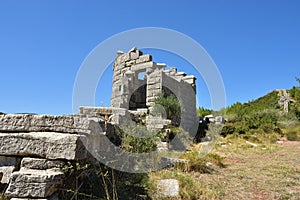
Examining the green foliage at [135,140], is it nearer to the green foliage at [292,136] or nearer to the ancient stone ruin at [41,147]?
the ancient stone ruin at [41,147]

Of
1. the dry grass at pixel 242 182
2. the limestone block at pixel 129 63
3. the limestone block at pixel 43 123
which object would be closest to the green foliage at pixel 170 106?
the limestone block at pixel 129 63

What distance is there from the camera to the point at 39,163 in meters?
2.53

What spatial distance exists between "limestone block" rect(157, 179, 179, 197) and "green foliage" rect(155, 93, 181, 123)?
5794 mm

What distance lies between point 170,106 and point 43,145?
23.5 ft

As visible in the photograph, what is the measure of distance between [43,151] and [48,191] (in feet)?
1.52

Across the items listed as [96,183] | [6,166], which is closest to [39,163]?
[6,166]

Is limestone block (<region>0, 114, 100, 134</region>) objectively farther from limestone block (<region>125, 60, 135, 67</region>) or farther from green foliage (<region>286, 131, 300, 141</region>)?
green foliage (<region>286, 131, 300, 141</region>)

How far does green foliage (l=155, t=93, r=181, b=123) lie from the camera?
940cm

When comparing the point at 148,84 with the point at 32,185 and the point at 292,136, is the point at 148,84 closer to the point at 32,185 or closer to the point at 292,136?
the point at 292,136

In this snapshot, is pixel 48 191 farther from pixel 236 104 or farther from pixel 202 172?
pixel 236 104

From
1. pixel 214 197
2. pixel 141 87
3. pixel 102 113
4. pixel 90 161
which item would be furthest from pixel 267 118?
pixel 90 161

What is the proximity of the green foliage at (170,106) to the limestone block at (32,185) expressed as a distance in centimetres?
717

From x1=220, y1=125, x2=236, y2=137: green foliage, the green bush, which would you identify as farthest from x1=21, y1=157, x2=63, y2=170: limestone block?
the green bush

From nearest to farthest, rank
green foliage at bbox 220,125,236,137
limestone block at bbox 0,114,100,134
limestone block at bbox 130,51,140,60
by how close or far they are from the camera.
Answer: limestone block at bbox 0,114,100,134 → green foliage at bbox 220,125,236,137 → limestone block at bbox 130,51,140,60
